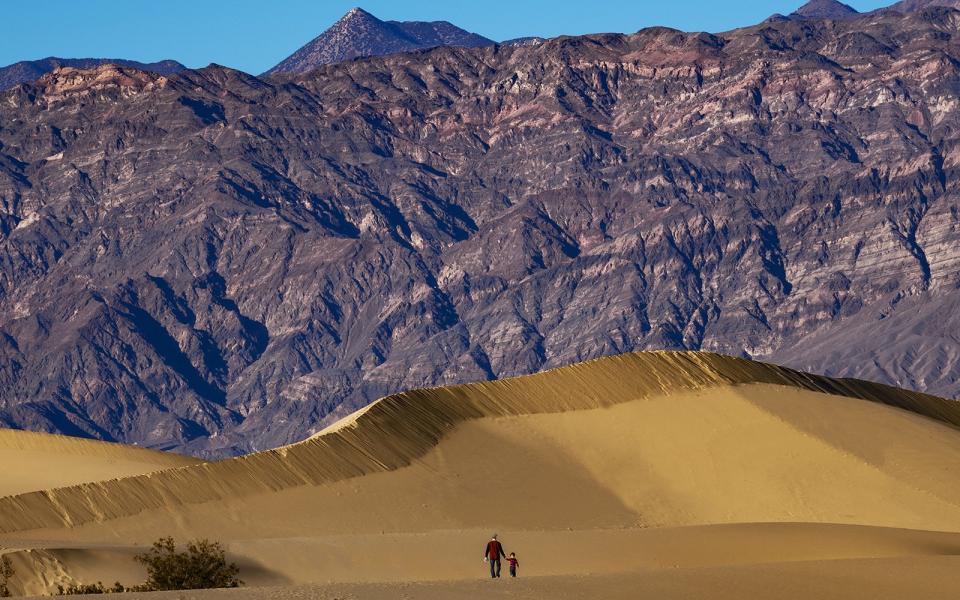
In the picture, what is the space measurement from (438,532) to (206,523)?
21.8 feet

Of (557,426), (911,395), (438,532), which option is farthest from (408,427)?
(911,395)

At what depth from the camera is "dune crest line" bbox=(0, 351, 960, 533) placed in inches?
2112

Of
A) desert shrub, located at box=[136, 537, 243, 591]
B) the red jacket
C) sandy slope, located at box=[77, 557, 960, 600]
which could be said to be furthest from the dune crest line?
sandy slope, located at box=[77, 557, 960, 600]

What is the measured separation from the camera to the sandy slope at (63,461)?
65500mm

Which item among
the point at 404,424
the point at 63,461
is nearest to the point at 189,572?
the point at 404,424

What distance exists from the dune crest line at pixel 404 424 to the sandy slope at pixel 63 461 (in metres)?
7.73

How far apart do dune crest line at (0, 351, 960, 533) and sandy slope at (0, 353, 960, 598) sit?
77 mm

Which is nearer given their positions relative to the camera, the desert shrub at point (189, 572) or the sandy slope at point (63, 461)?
the desert shrub at point (189, 572)

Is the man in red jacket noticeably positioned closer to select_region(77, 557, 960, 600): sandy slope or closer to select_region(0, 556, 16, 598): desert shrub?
select_region(77, 557, 960, 600): sandy slope

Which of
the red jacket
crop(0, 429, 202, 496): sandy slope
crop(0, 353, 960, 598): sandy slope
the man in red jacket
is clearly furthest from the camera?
crop(0, 429, 202, 496): sandy slope

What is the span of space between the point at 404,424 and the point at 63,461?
12.1m

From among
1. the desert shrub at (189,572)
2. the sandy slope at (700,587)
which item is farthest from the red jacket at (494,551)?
the desert shrub at (189,572)

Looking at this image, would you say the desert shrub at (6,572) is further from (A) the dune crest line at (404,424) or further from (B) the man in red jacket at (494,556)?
(A) the dune crest line at (404,424)

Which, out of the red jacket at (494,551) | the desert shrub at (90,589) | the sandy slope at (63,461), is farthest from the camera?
the sandy slope at (63,461)
